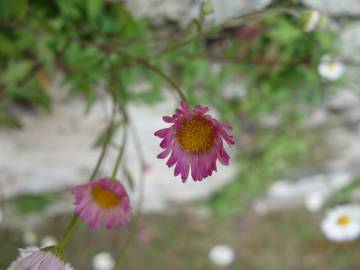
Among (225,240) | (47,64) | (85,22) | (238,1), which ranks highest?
(225,240)

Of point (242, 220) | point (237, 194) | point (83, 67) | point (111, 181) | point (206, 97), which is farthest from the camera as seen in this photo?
point (242, 220)

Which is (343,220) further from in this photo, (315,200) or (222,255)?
(222,255)

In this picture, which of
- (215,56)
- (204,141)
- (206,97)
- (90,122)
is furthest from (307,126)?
(204,141)

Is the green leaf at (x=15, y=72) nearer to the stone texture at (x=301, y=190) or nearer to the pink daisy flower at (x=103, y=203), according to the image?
the pink daisy flower at (x=103, y=203)

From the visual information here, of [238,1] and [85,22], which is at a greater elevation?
[238,1]

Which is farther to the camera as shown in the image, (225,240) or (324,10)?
(225,240)

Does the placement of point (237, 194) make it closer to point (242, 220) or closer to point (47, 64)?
point (242, 220)
